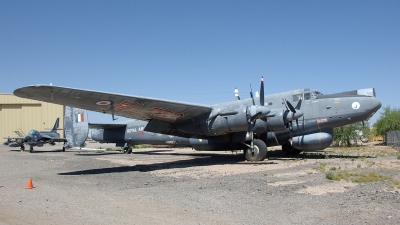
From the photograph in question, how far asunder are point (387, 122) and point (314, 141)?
89.5ft

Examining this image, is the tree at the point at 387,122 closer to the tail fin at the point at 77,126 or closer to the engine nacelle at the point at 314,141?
the engine nacelle at the point at 314,141

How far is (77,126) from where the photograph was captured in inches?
871

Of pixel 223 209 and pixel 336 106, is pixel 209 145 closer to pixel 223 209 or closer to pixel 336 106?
pixel 336 106

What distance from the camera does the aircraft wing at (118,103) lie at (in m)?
10.8

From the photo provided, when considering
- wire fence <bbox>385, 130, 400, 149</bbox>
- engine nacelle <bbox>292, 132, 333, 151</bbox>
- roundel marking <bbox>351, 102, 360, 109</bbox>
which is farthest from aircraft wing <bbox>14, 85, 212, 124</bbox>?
wire fence <bbox>385, 130, 400, 149</bbox>

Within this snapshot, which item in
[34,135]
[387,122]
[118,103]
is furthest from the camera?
[387,122]

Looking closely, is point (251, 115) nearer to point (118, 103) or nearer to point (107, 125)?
point (118, 103)

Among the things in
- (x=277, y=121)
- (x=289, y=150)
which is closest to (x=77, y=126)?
(x=289, y=150)

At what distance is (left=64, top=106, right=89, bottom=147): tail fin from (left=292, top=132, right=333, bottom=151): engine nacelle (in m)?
13.5

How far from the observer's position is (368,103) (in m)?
14.5

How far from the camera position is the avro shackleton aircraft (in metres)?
13.1

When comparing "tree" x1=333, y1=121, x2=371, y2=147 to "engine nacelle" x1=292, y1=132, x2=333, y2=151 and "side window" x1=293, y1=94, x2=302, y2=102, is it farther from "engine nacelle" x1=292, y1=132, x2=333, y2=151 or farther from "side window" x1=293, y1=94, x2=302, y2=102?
"side window" x1=293, y1=94, x2=302, y2=102

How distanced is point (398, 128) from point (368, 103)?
1016 inches

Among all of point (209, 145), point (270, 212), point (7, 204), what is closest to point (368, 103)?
point (209, 145)
